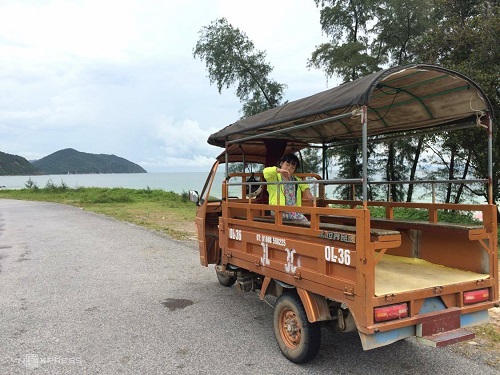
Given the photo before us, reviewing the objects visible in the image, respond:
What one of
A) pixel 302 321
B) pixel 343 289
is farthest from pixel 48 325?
pixel 343 289

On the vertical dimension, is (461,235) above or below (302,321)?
above

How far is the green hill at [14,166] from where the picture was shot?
106 m

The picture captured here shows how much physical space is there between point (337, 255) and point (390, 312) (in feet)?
1.87

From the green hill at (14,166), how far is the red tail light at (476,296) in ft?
387

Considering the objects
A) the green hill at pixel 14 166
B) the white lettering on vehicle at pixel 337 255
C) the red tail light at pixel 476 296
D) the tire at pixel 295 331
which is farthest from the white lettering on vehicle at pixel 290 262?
the green hill at pixel 14 166

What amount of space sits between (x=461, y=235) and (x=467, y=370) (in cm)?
119

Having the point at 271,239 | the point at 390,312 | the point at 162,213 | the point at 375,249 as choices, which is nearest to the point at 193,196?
the point at 271,239

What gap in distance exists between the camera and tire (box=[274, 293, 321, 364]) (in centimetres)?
365

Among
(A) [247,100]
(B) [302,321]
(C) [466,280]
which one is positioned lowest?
(B) [302,321]

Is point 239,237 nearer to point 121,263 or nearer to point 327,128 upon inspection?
point 327,128

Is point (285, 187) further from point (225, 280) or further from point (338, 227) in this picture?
point (225, 280)

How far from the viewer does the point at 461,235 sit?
156 inches

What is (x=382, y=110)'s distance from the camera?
191 inches

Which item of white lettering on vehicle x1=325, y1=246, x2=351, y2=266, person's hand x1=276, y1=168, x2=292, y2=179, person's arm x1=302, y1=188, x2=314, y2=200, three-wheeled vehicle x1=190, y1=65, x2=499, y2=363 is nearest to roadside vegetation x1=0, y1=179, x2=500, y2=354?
three-wheeled vehicle x1=190, y1=65, x2=499, y2=363
